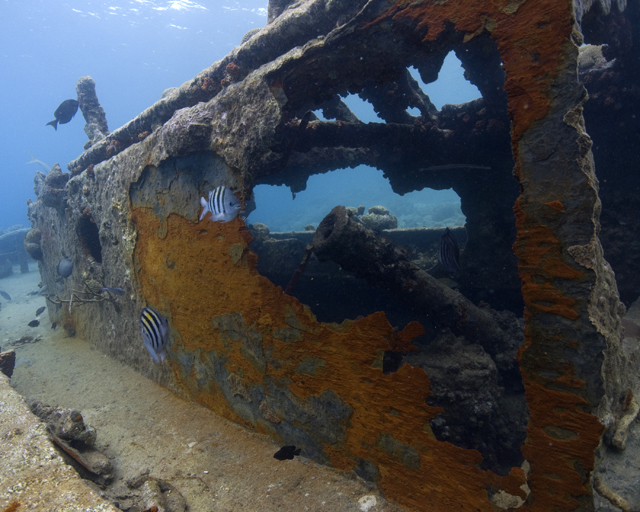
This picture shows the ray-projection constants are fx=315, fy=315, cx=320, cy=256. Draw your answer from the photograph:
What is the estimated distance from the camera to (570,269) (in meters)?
1.77

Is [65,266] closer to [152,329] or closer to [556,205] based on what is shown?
[152,329]

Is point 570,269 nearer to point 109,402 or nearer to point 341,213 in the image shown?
point 341,213

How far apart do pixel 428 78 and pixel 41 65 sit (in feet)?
313

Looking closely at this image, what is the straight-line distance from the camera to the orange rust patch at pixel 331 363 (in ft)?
7.92

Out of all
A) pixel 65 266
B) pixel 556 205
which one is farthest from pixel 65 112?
pixel 556 205

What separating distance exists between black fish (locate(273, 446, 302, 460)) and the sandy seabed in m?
0.12

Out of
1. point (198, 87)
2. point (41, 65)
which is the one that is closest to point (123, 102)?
point (41, 65)

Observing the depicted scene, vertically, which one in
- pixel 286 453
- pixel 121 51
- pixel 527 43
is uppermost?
pixel 121 51

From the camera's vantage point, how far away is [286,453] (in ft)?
10.4

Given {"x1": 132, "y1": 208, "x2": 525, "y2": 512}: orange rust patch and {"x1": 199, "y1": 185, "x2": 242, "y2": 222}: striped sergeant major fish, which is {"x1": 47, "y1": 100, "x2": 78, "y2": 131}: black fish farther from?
{"x1": 199, "y1": 185, "x2": 242, "y2": 222}: striped sergeant major fish

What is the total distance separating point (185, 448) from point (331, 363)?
7.52 ft

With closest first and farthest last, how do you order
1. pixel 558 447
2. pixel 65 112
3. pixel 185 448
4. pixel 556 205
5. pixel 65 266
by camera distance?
1. pixel 556 205
2. pixel 558 447
3. pixel 185 448
4. pixel 65 266
5. pixel 65 112

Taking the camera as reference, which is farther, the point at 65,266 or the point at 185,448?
the point at 65,266

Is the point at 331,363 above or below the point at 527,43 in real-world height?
below
